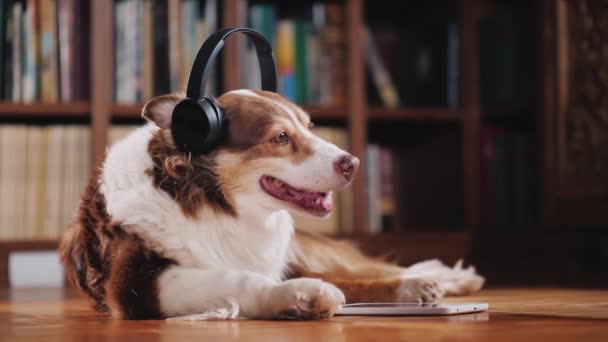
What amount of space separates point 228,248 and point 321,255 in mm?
354

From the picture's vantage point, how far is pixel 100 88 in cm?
287

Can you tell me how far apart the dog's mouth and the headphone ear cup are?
0.38ft

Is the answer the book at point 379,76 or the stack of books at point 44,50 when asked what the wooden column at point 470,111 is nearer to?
the book at point 379,76

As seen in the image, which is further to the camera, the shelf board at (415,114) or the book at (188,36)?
the shelf board at (415,114)

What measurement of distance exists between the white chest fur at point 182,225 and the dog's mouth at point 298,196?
55 mm

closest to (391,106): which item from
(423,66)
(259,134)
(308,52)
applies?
(423,66)

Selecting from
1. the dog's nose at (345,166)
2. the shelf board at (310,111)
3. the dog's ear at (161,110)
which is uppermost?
the dog's ear at (161,110)

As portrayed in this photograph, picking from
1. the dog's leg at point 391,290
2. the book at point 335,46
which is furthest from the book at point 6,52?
the dog's leg at point 391,290

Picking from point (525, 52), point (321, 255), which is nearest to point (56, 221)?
point (321, 255)

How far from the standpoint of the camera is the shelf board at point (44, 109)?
2826mm

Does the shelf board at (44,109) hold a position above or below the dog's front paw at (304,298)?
above

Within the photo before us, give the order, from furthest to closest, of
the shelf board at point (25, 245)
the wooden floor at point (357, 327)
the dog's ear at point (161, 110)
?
the shelf board at point (25, 245), the dog's ear at point (161, 110), the wooden floor at point (357, 327)

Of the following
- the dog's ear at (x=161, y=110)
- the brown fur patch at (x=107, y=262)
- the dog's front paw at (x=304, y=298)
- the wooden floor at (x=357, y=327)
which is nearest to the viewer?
the wooden floor at (x=357, y=327)

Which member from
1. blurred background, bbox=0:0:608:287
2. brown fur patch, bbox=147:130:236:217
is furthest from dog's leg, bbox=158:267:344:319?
blurred background, bbox=0:0:608:287
